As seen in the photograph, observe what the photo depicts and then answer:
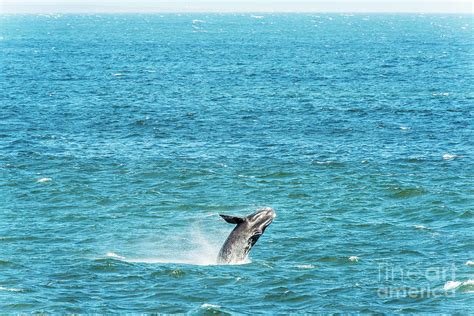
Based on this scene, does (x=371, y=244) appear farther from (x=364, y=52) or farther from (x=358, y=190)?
(x=364, y=52)

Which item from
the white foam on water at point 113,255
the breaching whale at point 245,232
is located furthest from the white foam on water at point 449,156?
the white foam on water at point 113,255

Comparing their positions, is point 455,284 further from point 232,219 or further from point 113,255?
point 113,255

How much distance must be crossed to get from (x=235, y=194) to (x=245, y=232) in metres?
20.2

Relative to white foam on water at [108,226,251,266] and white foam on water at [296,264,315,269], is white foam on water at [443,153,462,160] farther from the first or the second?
white foam on water at [296,264,315,269]

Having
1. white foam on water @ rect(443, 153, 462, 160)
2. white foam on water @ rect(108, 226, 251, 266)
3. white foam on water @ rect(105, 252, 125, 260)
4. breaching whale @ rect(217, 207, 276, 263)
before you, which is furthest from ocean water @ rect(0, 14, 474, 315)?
breaching whale @ rect(217, 207, 276, 263)

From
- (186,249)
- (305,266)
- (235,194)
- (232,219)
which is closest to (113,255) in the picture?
(186,249)

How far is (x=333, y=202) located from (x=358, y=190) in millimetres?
3581

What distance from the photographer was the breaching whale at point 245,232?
3791cm

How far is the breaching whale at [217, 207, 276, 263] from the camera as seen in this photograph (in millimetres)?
37906

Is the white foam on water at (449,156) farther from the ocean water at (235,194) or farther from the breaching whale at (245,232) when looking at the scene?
the breaching whale at (245,232)

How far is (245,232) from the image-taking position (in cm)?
3831

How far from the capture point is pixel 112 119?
8794cm

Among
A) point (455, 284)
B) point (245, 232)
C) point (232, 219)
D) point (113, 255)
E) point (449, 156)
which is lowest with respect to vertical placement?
point (113, 255)

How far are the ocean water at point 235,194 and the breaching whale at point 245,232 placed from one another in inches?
35.6
